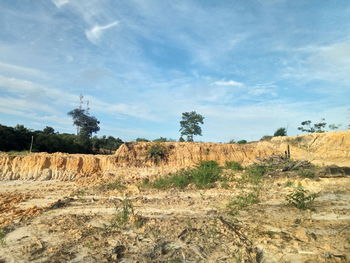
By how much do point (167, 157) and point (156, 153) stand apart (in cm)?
88

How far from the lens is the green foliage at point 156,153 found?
58.5ft

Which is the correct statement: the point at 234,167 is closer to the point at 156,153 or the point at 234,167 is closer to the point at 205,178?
the point at 205,178

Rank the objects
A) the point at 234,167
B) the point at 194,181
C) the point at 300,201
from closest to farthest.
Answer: the point at 300,201
the point at 194,181
the point at 234,167

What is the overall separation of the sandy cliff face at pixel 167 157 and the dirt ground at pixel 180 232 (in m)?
8.24

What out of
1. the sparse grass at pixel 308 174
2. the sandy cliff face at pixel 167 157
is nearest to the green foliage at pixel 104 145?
the sandy cliff face at pixel 167 157

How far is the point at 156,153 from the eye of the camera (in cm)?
1794

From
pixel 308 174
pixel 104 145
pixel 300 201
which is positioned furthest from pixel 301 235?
pixel 104 145

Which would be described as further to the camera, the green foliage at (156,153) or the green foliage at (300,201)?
the green foliage at (156,153)

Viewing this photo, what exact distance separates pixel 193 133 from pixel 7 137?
63.5 ft

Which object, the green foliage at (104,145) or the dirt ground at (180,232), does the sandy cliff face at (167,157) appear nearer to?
the dirt ground at (180,232)

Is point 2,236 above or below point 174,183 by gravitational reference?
below

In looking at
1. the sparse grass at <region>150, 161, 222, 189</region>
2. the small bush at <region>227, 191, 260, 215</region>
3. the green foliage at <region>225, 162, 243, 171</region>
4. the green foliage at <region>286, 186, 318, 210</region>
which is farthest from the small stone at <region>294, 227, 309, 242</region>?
the green foliage at <region>225, 162, 243, 171</region>

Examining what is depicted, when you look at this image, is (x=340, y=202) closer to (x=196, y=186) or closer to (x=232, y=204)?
(x=232, y=204)

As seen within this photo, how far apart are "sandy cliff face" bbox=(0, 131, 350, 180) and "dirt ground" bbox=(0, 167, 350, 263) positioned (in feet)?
27.0
